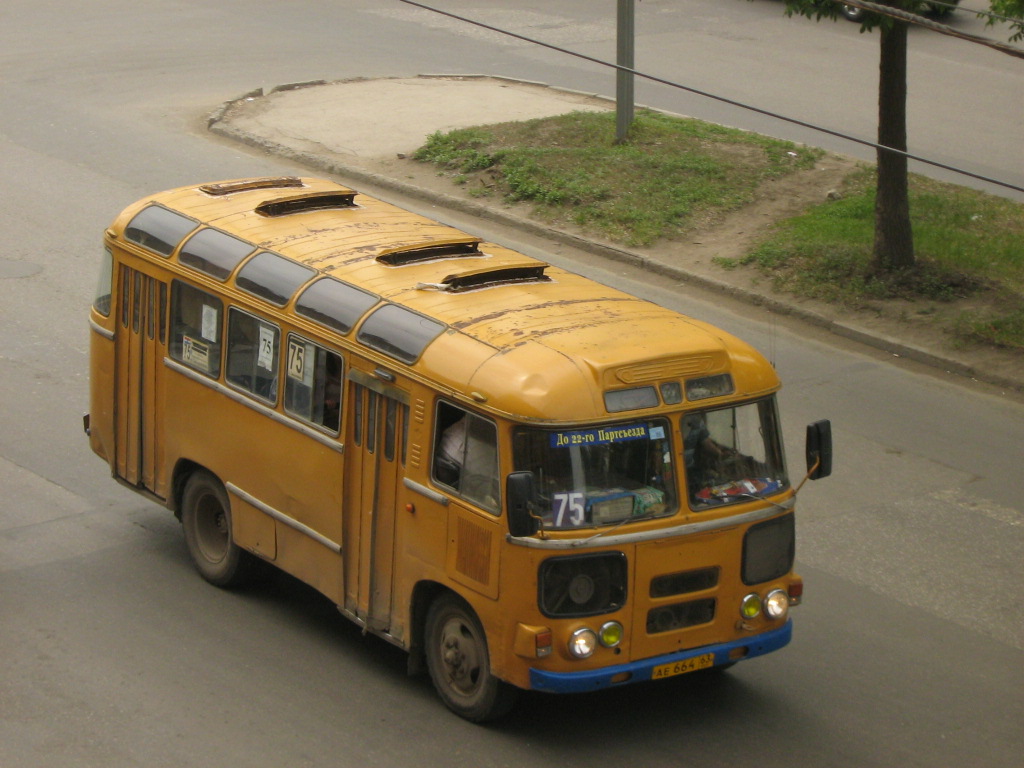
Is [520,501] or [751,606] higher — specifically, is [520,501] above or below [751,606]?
above

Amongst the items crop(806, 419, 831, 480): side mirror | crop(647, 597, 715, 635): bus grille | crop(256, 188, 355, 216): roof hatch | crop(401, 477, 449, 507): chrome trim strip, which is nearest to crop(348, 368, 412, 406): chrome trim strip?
crop(401, 477, 449, 507): chrome trim strip

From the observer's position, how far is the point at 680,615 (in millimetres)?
8148

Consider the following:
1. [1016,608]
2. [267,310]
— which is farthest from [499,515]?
[1016,608]

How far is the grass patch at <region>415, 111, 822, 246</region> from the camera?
61.3 feet

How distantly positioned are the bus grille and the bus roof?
1.14 meters

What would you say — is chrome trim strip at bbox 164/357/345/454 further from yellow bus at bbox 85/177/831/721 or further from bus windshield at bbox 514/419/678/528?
bus windshield at bbox 514/419/678/528

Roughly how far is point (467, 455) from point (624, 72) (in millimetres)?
13302

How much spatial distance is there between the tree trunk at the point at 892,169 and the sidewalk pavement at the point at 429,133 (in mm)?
1213

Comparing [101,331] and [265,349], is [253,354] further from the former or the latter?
[101,331]

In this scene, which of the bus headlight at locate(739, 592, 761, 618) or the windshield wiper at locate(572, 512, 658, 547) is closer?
the windshield wiper at locate(572, 512, 658, 547)

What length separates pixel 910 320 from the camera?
52.5 feet

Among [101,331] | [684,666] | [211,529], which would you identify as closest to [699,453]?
[684,666]

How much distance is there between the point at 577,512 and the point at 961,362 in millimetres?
8525

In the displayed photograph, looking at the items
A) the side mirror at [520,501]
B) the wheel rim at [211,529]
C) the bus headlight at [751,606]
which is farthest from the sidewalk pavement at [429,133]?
the side mirror at [520,501]
